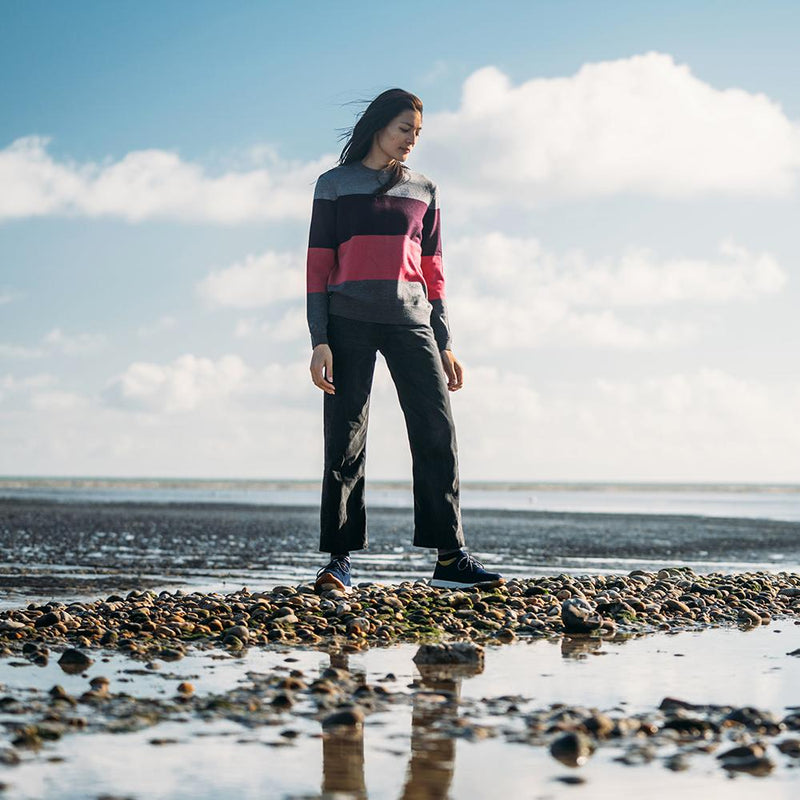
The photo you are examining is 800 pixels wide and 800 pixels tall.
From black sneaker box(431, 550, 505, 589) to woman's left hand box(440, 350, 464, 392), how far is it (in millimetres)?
1136

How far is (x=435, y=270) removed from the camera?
23.3 feet

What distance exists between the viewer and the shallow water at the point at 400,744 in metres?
2.69

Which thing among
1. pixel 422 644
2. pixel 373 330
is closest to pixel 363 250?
pixel 373 330

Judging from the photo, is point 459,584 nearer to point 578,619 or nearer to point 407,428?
point 407,428

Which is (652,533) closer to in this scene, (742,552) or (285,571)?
(742,552)

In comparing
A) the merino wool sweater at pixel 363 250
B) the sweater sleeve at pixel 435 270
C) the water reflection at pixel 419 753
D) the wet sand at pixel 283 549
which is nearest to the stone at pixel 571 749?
the water reflection at pixel 419 753

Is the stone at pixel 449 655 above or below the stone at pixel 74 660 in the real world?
above

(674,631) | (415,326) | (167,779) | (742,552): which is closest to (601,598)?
(674,631)

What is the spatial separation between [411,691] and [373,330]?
10.4ft

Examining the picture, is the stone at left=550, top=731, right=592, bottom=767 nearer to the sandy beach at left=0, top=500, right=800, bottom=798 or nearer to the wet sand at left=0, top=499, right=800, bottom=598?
the sandy beach at left=0, top=500, right=800, bottom=798

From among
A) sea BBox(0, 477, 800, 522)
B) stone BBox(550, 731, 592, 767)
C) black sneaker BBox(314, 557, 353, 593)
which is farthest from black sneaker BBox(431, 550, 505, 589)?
sea BBox(0, 477, 800, 522)

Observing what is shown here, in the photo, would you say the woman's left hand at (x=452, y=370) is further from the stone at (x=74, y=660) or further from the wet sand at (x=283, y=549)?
the wet sand at (x=283, y=549)

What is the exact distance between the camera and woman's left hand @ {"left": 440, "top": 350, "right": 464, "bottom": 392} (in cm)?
716

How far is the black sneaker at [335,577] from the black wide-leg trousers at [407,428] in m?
0.10
